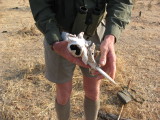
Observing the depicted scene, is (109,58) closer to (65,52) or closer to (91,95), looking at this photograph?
(65,52)

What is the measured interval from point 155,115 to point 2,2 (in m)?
7.24

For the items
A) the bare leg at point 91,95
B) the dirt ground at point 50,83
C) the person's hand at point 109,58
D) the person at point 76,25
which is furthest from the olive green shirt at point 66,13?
the dirt ground at point 50,83

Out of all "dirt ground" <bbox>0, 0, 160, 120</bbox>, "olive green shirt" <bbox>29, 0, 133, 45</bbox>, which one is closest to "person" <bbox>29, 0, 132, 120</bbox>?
"olive green shirt" <bbox>29, 0, 133, 45</bbox>

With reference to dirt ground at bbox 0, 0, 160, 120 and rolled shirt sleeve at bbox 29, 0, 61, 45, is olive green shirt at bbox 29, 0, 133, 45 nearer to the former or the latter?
rolled shirt sleeve at bbox 29, 0, 61, 45

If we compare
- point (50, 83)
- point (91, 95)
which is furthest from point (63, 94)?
point (50, 83)

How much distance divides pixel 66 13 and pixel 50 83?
178 centimetres

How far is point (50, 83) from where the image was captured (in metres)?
3.30

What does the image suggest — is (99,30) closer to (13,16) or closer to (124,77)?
(124,77)

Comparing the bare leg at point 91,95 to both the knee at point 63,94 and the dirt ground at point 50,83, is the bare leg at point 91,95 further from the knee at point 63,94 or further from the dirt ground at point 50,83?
the dirt ground at point 50,83

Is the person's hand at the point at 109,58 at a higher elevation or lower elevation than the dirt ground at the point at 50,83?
higher

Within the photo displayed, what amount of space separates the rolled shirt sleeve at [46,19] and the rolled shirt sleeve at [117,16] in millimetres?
357

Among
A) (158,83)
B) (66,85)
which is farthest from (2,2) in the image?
(66,85)

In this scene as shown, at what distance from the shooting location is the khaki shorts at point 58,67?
1.84m

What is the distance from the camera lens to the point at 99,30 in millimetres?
1856
